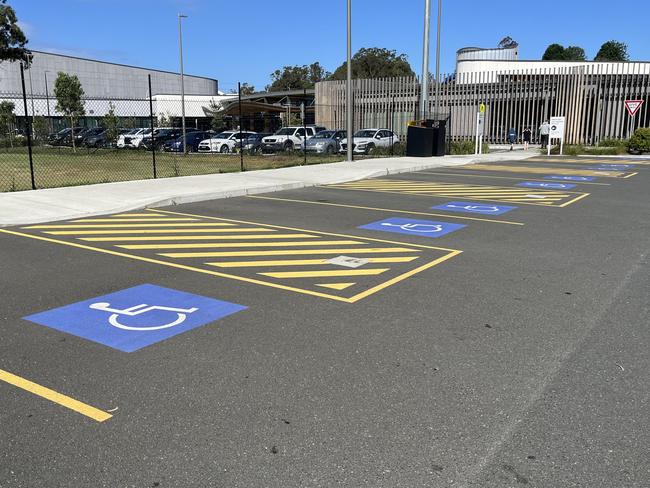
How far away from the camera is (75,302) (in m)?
5.82

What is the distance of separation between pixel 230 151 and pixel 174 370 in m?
31.6

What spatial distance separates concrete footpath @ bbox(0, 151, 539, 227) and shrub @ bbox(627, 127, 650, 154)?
725 inches

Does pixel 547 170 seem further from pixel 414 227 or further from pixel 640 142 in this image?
pixel 414 227

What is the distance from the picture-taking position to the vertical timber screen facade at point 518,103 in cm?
3894

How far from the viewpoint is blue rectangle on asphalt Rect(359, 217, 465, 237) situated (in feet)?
31.7

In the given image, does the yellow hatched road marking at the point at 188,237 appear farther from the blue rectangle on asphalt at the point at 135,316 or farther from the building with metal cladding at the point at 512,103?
the building with metal cladding at the point at 512,103

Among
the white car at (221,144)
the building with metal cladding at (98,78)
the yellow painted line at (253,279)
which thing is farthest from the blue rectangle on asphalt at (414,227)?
the building with metal cladding at (98,78)

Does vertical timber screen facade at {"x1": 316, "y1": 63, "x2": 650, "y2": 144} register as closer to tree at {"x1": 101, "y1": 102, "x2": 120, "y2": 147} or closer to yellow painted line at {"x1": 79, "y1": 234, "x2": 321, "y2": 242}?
tree at {"x1": 101, "y1": 102, "x2": 120, "y2": 147}

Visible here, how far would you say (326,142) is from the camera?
29766 millimetres

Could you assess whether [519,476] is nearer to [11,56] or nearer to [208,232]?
[208,232]

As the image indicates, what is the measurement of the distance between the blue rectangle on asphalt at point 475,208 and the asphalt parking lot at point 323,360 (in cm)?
274

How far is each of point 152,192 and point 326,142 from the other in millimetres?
16944

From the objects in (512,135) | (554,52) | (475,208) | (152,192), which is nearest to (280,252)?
(475,208)

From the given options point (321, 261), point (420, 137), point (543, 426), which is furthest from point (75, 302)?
point (420, 137)
